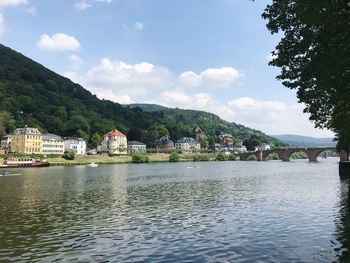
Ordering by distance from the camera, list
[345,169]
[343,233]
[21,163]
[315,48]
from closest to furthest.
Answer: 1. [315,48]
2. [343,233]
3. [345,169]
4. [21,163]

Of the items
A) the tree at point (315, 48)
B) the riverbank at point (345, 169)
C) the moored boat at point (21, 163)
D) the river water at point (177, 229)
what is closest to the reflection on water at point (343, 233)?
the river water at point (177, 229)

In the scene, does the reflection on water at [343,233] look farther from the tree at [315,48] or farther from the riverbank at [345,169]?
the riverbank at [345,169]

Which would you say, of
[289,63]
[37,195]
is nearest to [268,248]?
[289,63]

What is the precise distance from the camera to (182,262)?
2295 centimetres

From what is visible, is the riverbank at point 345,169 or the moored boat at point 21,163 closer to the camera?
the riverbank at point 345,169

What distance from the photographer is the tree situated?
20.9m

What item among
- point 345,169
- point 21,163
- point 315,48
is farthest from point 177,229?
point 21,163

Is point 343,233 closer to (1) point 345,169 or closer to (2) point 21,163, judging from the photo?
(1) point 345,169

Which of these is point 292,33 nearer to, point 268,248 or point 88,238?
point 268,248

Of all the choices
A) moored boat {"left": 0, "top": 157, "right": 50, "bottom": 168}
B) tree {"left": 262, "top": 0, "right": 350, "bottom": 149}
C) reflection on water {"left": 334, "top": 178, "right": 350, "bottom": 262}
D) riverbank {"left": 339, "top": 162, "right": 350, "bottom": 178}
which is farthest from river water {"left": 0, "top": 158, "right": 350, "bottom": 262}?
moored boat {"left": 0, "top": 157, "right": 50, "bottom": 168}

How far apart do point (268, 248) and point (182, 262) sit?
6472 millimetres

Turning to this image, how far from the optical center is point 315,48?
88.3ft

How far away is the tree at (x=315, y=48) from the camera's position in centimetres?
2088

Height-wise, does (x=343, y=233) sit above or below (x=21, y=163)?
below
